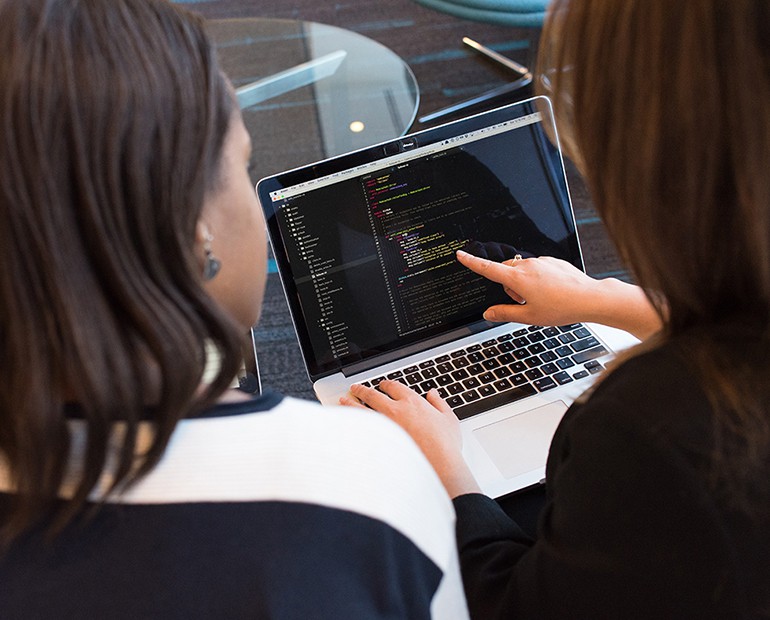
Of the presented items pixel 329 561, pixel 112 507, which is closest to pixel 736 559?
pixel 329 561

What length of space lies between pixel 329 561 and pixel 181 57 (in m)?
0.38

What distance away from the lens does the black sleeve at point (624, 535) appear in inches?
22.7

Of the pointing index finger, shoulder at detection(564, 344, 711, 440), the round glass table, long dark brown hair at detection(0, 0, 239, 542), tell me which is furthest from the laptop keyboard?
the round glass table

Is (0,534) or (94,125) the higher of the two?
(94,125)

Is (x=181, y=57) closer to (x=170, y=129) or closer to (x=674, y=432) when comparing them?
(x=170, y=129)

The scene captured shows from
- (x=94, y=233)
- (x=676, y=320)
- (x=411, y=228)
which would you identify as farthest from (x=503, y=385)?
(x=94, y=233)

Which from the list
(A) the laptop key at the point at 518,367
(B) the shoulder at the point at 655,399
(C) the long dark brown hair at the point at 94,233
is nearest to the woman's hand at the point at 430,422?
(A) the laptop key at the point at 518,367

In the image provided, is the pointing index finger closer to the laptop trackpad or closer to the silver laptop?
the silver laptop

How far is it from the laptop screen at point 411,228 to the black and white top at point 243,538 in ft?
1.74

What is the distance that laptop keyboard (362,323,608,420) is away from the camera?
1.11m

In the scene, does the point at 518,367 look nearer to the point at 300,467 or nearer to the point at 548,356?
the point at 548,356

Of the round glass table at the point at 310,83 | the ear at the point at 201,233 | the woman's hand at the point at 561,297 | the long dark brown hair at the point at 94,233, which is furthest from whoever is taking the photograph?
the round glass table at the point at 310,83

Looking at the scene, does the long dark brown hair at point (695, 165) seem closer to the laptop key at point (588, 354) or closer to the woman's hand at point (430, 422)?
the woman's hand at point (430, 422)

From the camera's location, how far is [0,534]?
1.75ft
